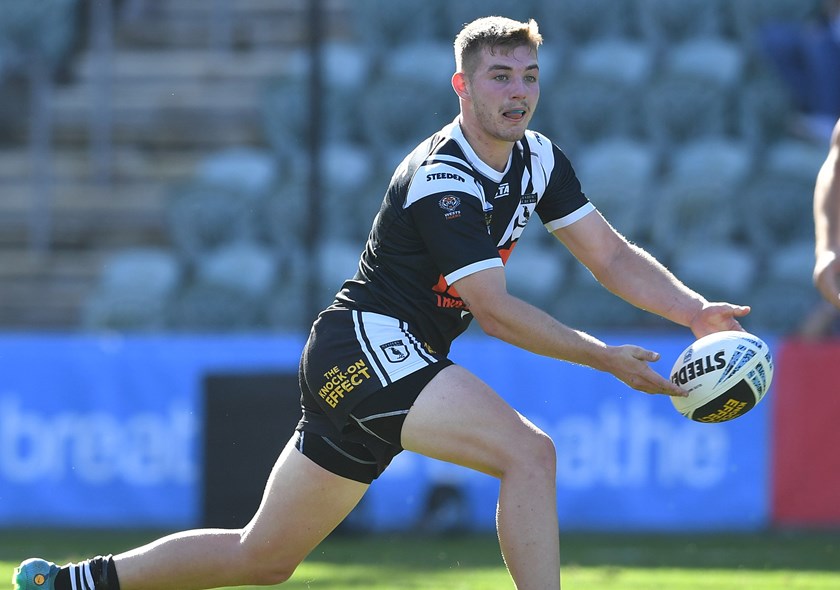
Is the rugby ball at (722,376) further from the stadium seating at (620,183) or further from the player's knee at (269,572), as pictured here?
the stadium seating at (620,183)

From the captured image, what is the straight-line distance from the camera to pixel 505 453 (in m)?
4.91

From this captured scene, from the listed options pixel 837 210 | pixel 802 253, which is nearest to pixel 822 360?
pixel 802 253

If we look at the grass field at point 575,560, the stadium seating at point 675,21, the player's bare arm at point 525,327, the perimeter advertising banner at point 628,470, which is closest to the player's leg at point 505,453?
the player's bare arm at point 525,327

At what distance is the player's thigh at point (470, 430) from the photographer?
16.1 feet

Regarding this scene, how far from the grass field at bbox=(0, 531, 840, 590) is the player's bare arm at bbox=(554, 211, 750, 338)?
2.29 m

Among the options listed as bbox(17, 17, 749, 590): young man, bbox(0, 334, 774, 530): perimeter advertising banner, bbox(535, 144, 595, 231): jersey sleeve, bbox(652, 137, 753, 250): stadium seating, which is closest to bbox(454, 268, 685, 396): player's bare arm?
bbox(17, 17, 749, 590): young man

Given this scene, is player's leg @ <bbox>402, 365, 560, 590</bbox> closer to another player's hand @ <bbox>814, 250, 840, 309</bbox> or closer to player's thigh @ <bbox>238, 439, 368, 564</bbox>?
player's thigh @ <bbox>238, 439, 368, 564</bbox>

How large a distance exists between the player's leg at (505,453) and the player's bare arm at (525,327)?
0.70 ft

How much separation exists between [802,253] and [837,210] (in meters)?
7.72

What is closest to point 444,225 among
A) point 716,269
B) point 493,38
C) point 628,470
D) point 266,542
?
point 493,38

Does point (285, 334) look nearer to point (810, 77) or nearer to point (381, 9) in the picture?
point (381, 9)

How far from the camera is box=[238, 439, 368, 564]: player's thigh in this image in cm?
525

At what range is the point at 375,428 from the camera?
5.13 meters

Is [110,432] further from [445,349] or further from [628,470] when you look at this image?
[445,349]
